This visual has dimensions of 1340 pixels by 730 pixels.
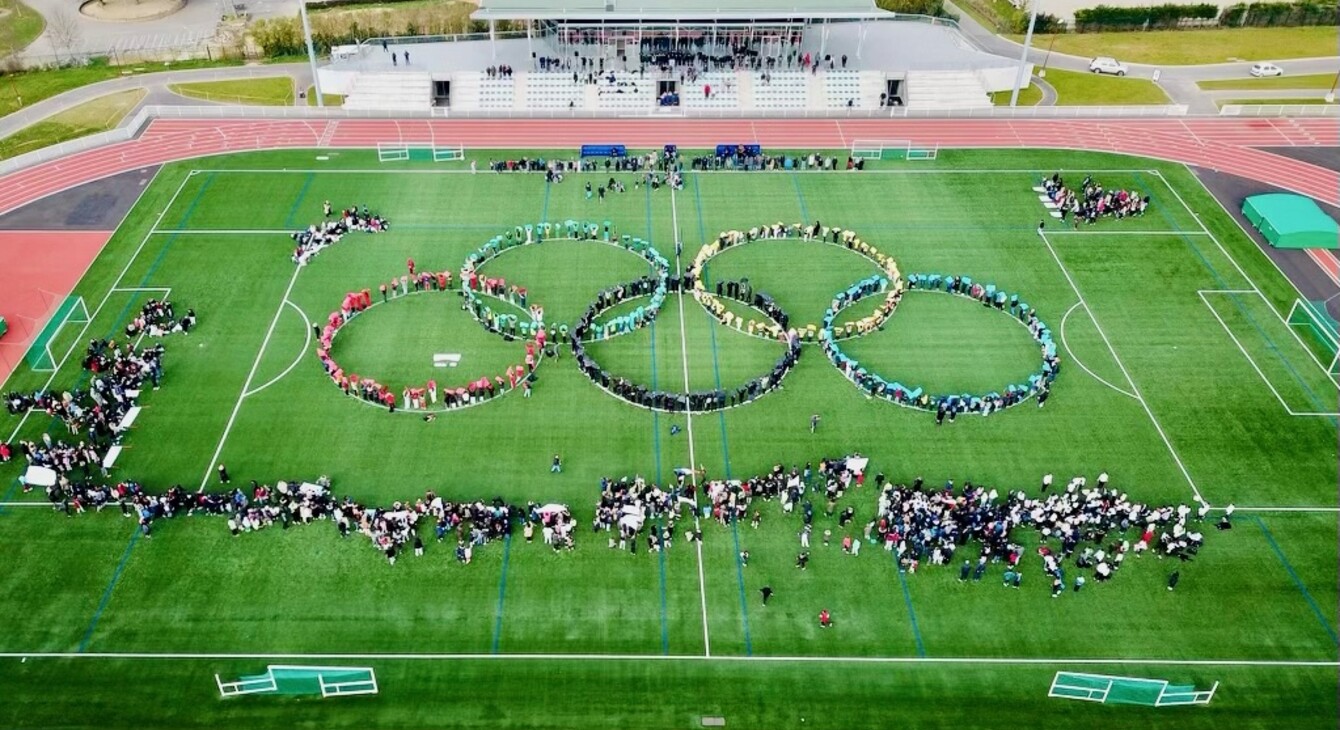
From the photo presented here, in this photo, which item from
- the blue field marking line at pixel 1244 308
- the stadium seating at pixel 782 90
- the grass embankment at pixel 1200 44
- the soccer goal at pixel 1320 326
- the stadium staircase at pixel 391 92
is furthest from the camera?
the grass embankment at pixel 1200 44

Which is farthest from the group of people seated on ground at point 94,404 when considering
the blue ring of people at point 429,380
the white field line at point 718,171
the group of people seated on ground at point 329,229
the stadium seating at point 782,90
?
the stadium seating at point 782,90

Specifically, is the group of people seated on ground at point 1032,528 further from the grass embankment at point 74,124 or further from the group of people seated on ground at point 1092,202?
the grass embankment at point 74,124

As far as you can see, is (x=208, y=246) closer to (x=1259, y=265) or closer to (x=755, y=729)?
(x=755, y=729)

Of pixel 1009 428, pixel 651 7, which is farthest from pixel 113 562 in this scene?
pixel 651 7

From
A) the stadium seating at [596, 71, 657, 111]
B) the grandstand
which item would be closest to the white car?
the grandstand

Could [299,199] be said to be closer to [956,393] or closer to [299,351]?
[299,351]

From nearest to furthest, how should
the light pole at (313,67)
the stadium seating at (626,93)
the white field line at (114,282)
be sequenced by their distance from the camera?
the white field line at (114,282), the light pole at (313,67), the stadium seating at (626,93)

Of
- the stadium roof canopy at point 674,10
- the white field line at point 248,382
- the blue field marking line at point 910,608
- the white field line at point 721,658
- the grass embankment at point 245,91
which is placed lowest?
the white field line at point 721,658

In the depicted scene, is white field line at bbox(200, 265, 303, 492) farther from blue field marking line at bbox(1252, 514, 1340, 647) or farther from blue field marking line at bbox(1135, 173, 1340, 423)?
blue field marking line at bbox(1135, 173, 1340, 423)
